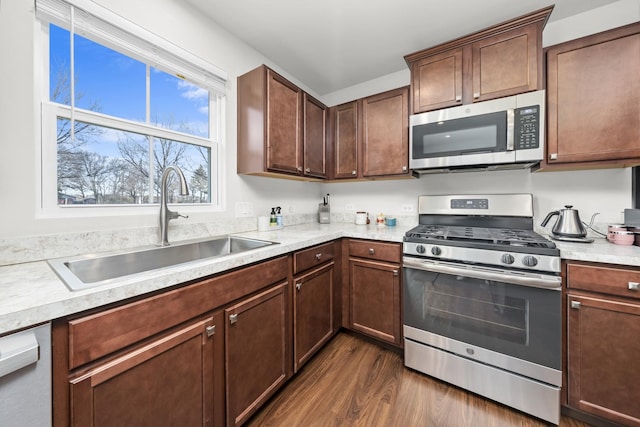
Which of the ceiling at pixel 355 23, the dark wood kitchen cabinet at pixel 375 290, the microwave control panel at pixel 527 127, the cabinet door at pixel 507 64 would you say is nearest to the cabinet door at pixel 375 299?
the dark wood kitchen cabinet at pixel 375 290

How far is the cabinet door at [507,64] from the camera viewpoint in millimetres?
1602

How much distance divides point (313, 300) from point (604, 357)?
1.60 meters

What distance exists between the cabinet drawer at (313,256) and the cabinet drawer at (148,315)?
0.37 m

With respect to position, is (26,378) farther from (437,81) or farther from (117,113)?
(437,81)

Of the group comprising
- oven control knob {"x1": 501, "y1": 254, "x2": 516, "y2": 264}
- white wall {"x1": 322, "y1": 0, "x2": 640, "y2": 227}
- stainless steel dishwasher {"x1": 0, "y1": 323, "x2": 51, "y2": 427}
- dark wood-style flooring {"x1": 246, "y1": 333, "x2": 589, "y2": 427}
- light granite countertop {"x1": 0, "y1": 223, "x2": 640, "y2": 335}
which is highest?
white wall {"x1": 322, "y1": 0, "x2": 640, "y2": 227}

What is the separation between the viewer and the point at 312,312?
176 cm

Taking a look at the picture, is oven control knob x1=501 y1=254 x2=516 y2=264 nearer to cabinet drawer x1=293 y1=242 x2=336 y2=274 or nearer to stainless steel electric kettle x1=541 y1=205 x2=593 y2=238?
stainless steel electric kettle x1=541 y1=205 x2=593 y2=238

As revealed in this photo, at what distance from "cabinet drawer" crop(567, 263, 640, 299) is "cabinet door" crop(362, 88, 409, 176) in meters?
1.26

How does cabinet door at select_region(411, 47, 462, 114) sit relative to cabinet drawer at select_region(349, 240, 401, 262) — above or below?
above

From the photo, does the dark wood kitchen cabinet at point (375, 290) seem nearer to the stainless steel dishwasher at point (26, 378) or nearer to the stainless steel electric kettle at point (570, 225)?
the stainless steel electric kettle at point (570, 225)

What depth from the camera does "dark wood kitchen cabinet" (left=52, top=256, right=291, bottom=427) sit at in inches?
28.2

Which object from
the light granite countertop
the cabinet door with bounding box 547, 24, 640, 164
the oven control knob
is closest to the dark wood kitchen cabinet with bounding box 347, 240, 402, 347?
the oven control knob

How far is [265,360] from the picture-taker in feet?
4.44

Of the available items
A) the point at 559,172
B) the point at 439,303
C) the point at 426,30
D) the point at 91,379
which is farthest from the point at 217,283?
the point at 559,172
